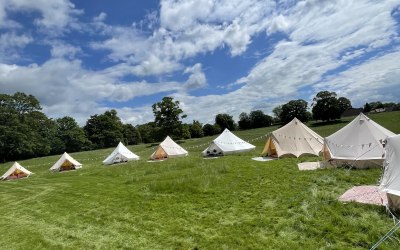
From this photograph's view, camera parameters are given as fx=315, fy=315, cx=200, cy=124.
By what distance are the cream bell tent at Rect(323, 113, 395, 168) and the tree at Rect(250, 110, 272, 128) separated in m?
60.6

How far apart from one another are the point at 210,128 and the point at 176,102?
84.5 feet

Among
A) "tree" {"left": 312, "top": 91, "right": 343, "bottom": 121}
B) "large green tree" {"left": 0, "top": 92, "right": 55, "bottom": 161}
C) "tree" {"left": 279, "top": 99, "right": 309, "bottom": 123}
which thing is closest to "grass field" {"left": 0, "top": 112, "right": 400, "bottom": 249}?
"large green tree" {"left": 0, "top": 92, "right": 55, "bottom": 161}

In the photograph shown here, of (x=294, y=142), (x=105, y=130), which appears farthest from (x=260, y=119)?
(x=294, y=142)

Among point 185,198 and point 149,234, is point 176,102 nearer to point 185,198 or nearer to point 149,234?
point 185,198

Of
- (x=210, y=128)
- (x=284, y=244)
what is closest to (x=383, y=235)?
(x=284, y=244)

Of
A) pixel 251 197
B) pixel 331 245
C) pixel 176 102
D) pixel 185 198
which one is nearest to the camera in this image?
pixel 331 245

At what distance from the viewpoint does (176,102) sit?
190 ft

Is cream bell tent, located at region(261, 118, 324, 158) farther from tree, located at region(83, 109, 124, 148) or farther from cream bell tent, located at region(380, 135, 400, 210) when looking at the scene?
tree, located at region(83, 109, 124, 148)

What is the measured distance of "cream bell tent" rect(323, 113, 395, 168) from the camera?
46.7 ft

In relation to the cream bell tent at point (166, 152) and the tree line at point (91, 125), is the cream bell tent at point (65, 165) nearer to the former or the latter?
the cream bell tent at point (166, 152)

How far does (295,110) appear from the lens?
68375 mm

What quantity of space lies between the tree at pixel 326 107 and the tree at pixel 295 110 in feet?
22.6

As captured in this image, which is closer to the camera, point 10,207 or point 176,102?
point 10,207

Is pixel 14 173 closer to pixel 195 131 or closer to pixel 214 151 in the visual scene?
pixel 214 151
